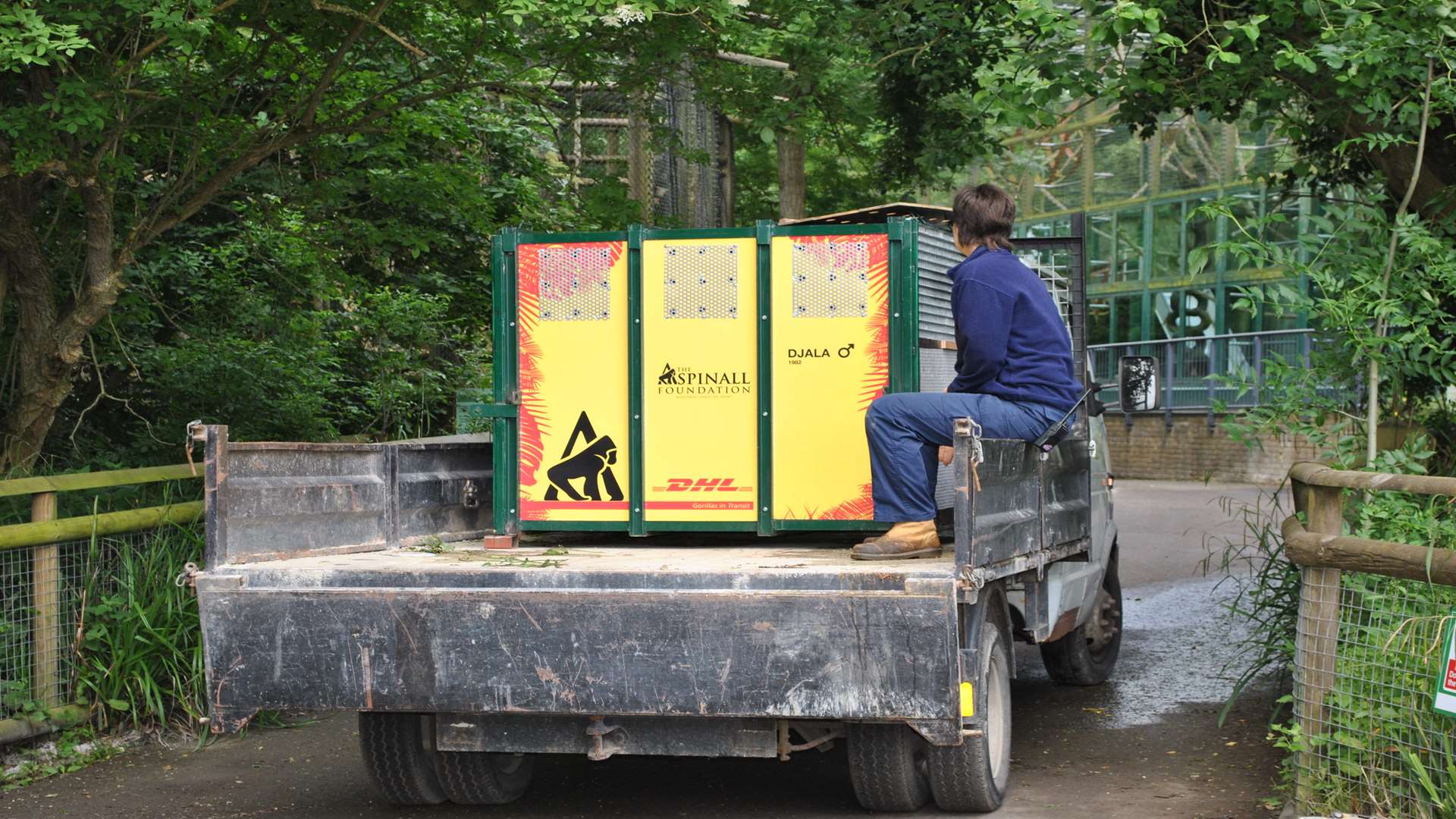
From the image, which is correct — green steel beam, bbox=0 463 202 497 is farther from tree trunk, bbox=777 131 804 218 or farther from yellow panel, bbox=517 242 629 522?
tree trunk, bbox=777 131 804 218

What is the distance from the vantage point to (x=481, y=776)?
616 cm

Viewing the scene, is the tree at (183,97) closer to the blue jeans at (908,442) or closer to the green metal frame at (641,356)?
the green metal frame at (641,356)


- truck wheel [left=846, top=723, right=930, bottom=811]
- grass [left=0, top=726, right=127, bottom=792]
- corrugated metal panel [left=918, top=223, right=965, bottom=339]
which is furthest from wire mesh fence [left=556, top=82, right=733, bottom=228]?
truck wheel [left=846, top=723, right=930, bottom=811]

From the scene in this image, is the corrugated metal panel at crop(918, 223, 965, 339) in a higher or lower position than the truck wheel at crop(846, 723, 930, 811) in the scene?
higher

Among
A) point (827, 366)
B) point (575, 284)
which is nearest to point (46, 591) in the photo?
point (575, 284)

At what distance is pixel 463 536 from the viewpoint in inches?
275

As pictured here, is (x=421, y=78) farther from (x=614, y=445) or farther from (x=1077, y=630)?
(x=1077, y=630)

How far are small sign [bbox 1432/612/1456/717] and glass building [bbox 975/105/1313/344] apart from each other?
24.1 meters

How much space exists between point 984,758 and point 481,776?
199 centimetres

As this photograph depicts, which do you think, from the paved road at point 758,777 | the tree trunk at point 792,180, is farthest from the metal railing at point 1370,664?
the tree trunk at point 792,180

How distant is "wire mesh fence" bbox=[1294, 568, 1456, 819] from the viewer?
5.13 m

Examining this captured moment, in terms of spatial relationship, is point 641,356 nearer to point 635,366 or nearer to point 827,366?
point 635,366

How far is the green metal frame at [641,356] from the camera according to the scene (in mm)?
6164

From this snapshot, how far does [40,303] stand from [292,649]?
4549mm
